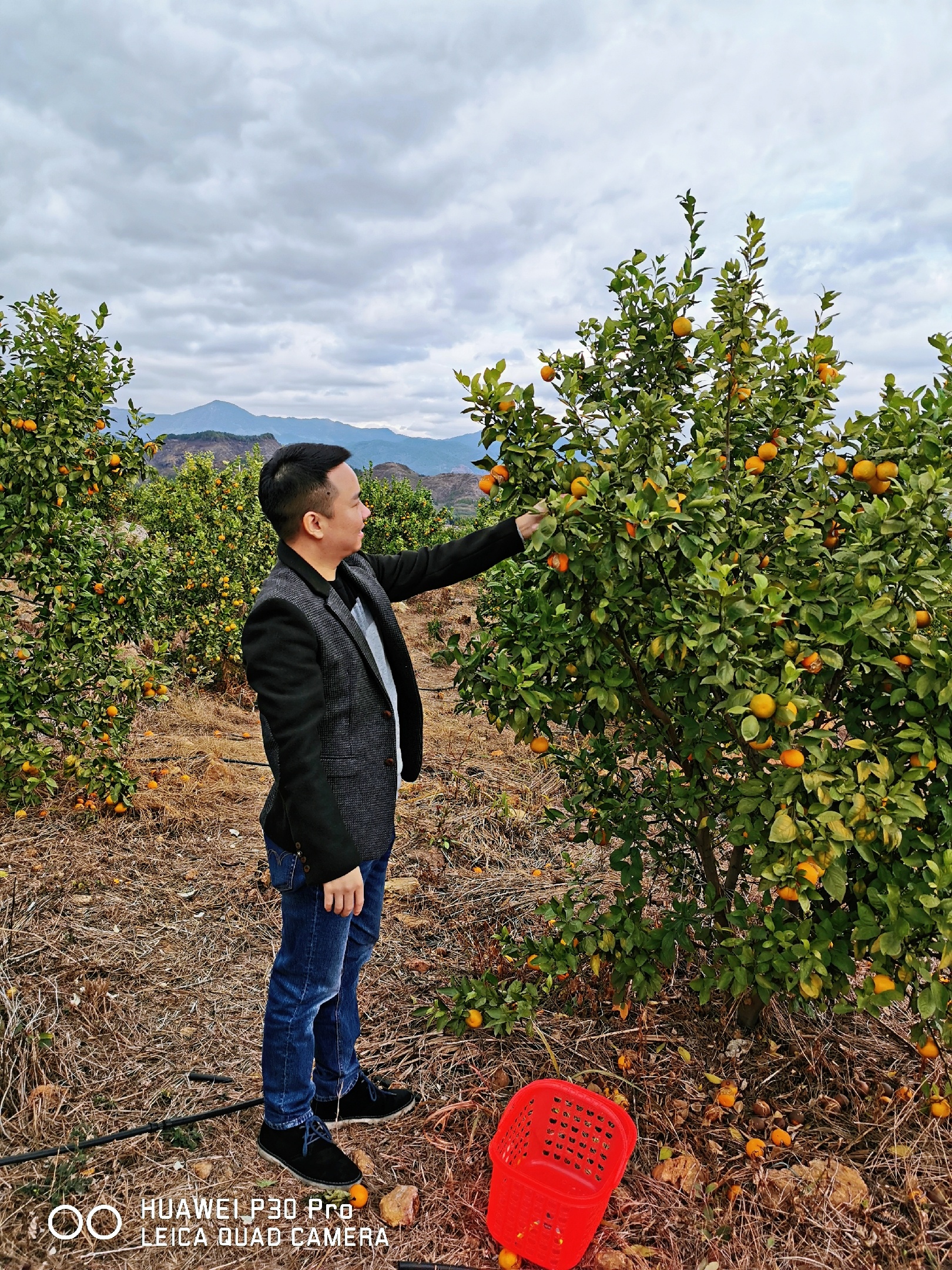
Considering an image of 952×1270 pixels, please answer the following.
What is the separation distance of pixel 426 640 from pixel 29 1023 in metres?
7.06

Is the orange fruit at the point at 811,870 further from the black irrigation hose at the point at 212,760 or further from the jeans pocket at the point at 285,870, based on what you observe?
the black irrigation hose at the point at 212,760

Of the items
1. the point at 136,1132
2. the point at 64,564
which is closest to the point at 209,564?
the point at 64,564

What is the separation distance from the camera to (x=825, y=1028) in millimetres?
2719

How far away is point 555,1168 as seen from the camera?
232 cm

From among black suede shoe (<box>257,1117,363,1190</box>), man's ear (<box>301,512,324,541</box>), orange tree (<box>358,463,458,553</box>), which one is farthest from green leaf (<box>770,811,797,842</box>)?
orange tree (<box>358,463,458,553</box>)

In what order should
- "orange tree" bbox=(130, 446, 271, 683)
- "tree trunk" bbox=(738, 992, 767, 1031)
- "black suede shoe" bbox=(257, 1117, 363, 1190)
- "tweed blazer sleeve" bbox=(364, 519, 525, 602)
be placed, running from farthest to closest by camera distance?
"orange tree" bbox=(130, 446, 271, 683) < "tree trunk" bbox=(738, 992, 767, 1031) < "tweed blazer sleeve" bbox=(364, 519, 525, 602) < "black suede shoe" bbox=(257, 1117, 363, 1190)

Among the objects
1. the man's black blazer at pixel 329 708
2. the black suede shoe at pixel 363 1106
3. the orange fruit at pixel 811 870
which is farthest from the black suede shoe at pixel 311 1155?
the orange fruit at pixel 811 870

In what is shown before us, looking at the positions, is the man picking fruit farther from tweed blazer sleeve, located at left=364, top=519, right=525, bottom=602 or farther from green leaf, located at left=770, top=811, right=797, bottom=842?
green leaf, located at left=770, top=811, right=797, bottom=842

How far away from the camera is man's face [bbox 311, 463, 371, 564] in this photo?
6.87 ft

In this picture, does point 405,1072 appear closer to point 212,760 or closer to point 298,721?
point 298,721

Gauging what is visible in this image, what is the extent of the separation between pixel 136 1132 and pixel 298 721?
156 cm

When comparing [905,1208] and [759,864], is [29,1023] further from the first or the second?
[905,1208]

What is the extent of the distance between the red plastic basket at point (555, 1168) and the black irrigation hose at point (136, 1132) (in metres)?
0.90

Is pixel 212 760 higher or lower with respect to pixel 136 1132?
higher
